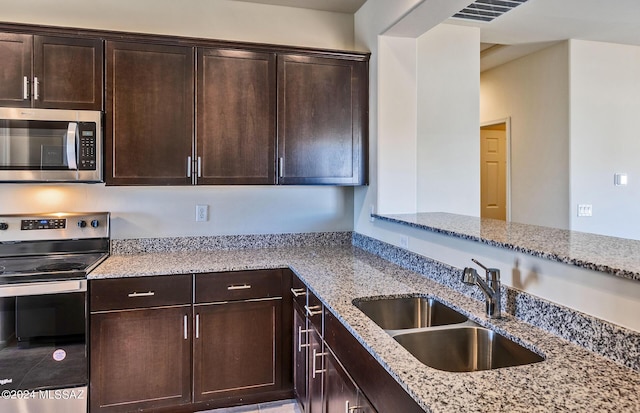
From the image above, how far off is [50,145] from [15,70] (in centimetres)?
45

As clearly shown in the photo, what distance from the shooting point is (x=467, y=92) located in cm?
321

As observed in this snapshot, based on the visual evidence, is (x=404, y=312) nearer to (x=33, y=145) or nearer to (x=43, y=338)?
(x=43, y=338)

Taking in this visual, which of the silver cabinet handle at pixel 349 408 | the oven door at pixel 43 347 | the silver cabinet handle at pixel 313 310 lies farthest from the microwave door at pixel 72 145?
the silver cabinet handle at pixel 349 408

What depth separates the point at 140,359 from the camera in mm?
2307

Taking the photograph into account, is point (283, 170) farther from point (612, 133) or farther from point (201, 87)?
point (612, 133)

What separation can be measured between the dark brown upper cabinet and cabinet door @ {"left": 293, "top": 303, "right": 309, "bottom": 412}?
1.69m

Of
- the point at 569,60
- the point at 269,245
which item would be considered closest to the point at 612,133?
the point at 569,60

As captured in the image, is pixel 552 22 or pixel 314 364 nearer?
pixel 314 364

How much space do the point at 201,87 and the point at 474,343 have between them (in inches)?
82.5

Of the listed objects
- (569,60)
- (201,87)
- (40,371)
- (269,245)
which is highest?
(569,60)

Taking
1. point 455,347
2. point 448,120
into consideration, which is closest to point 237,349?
point 455,347

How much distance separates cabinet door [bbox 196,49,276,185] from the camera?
2613 millimetres

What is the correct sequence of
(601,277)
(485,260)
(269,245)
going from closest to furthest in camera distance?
(601,277) → (485,260) → (269,245)

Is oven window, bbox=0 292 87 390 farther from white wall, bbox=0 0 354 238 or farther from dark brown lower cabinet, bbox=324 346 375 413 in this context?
dark brown lower cabinet, bbox=324 346 375 413
